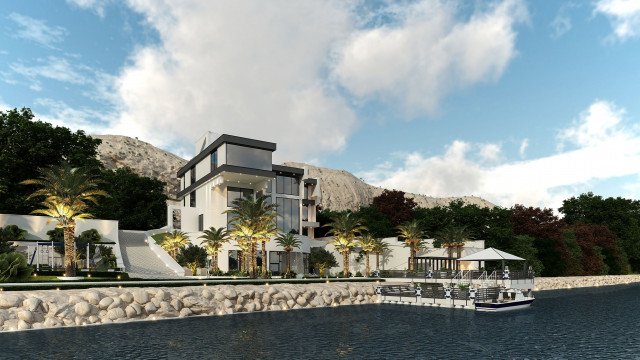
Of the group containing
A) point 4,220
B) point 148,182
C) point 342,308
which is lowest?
point 342,308

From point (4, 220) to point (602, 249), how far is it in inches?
3751

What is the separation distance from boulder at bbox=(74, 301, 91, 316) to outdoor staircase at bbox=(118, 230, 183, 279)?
20.6 m

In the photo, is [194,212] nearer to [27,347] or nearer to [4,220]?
[4,220]

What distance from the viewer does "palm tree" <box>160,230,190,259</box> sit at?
61156 mm

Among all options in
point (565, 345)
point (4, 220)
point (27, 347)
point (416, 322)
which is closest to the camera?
point (27, 347)

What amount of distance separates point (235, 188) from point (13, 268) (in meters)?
34.8

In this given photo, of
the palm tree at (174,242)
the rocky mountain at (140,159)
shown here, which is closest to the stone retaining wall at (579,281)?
the palm tree at (174,242)

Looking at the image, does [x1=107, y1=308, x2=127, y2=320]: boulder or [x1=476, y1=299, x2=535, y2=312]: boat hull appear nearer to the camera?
[x1=107, y1=308, x2=127, y2=320]: boulder

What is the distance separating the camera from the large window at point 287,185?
245 ft

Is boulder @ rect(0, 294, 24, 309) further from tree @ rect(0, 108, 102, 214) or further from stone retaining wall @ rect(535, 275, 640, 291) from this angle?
stone retaining wall @ rect(535, 275, 640, 291)

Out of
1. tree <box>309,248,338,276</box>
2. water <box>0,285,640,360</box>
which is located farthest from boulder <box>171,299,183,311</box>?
tree <box>309,248,338,276</box>

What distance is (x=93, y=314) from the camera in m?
30.5

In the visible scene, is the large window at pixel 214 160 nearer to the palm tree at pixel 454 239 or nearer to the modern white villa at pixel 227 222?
the modern white villa at pixel 227 222

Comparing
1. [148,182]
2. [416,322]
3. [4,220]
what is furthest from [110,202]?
[416,322]
